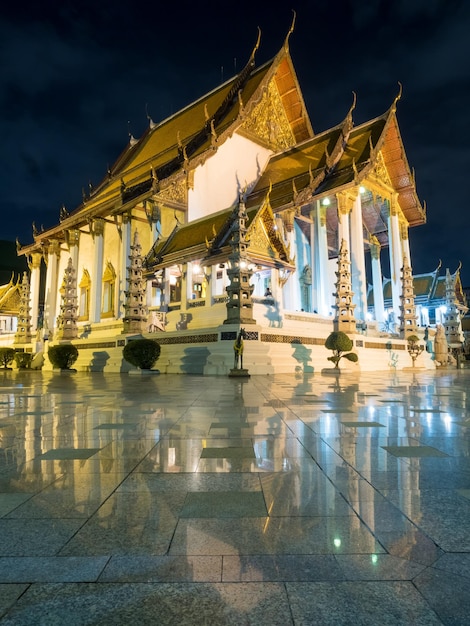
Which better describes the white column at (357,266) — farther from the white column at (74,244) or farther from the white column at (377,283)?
the white column at (74,244)

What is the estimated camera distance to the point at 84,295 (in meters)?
33.6

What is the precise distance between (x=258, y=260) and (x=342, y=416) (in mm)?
14293

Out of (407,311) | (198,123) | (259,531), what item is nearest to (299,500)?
(259,531)

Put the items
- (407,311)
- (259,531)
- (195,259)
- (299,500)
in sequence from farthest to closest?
(407,311), (195,259), (299,500), (259,531)

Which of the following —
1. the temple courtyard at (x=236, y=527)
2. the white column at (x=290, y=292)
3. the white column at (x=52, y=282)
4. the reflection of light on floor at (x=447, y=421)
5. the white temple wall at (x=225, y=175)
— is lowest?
the temple courtyard at (x=236, y=527)

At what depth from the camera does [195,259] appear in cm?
2064

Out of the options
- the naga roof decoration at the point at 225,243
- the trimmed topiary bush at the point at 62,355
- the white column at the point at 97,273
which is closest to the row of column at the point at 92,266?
the white column at the point at 97,273

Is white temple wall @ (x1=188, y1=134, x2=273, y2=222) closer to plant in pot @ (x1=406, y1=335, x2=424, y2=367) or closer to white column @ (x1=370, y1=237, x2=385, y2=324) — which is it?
white column @ (x1=370, y1=237, x2=385, y2=324)

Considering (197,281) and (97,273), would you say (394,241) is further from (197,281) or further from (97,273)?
(97,273)

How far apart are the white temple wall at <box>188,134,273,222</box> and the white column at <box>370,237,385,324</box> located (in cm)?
1112

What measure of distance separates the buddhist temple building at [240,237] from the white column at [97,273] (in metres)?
0.10

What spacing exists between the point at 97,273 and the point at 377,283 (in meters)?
19.4

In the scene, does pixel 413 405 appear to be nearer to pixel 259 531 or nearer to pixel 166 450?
pixel 166 450

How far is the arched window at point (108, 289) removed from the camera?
30606mm
